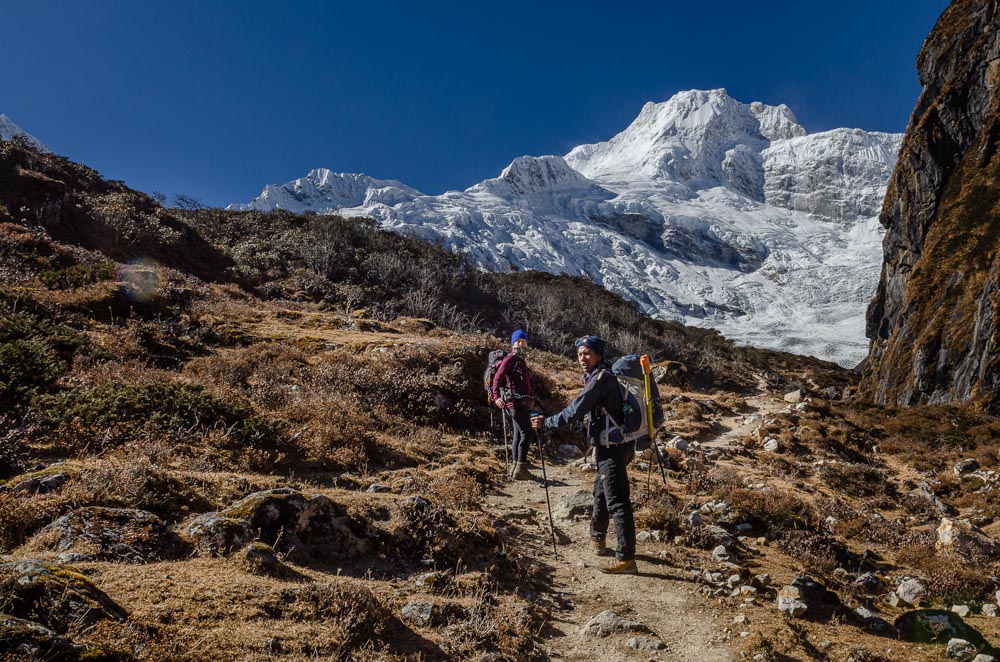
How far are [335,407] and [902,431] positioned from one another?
17376mm

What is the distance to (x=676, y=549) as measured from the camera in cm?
577

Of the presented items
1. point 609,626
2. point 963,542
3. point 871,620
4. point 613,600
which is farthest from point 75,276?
point 963,542

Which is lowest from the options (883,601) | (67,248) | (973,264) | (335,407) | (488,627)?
(883,601)

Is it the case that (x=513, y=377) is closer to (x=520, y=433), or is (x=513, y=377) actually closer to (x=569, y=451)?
(x=520, y=433)

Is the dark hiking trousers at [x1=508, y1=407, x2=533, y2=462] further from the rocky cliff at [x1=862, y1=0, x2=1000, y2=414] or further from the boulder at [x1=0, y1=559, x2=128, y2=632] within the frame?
the rocky cliff at [x1=862, y1=0, x2=1000, y2=414]

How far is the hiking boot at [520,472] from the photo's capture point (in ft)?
26.6

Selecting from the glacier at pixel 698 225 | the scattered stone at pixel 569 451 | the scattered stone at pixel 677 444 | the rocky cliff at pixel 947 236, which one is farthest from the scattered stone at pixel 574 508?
the glacier at pixel 698 225

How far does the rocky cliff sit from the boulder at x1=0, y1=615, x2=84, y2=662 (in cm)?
2514

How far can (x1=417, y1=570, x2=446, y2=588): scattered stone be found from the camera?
4242 millimetres

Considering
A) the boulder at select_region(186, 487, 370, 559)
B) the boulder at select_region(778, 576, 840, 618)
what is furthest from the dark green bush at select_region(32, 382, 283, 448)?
the boulder at select_region(778, 576, 840, 618)

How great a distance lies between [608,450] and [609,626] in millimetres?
1671

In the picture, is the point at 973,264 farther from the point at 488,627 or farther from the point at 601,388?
the point at 488,627

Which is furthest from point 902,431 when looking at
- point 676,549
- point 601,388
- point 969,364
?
point 601,388

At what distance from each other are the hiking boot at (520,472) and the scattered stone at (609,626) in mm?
4006
